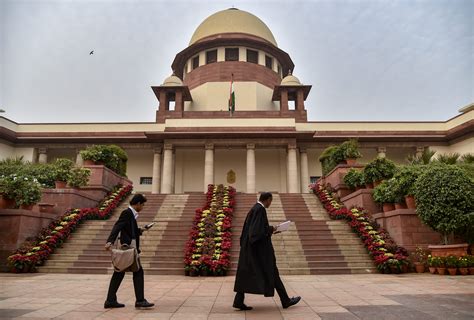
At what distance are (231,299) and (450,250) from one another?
6.06 m

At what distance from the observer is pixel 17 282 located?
7.36 meters

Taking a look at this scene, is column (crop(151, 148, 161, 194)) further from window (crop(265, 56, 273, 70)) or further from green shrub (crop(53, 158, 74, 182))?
window (crop(265, 56, 273, 70))

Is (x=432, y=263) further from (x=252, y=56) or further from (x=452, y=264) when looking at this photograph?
(x=252, y=56)

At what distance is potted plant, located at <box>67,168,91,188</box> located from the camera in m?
13.2

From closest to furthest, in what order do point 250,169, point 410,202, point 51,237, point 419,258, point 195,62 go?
point 419,258 → point 410,202 → point 51,237 → point 250,169 → point 195,62

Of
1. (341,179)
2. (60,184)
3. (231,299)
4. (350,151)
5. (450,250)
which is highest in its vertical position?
(350,151)

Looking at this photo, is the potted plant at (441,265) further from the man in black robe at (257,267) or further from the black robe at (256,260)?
the black robe at (256,260)

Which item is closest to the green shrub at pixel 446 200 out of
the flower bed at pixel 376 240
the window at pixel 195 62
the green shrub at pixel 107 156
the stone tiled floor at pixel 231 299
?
the flower bed at pixel 376 240

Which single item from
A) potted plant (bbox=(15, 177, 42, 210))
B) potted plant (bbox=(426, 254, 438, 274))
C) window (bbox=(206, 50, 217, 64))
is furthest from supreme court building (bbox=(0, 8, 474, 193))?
potted plant (bbox=(426, 254, 438, 274))

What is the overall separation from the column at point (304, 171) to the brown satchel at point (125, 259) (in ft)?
65.2

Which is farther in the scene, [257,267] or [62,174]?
[62,174]

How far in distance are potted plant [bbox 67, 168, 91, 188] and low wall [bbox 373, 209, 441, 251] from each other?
11.0 m

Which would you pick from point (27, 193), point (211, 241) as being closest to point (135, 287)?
point (211, 241)

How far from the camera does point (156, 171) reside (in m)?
23.9
